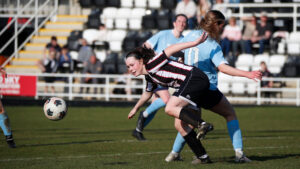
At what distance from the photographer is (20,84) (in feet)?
76.9

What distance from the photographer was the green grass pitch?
331 inches

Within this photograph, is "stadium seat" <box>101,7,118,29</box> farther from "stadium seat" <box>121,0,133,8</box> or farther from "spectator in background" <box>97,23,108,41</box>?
"spectator in background" <box>97,23,108,41</box>

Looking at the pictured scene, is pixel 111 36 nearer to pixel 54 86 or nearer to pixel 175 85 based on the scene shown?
pixel 54 86

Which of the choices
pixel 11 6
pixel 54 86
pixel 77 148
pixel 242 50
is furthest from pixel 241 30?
pixel 77 148

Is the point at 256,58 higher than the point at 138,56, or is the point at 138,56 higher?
the point at 138,56

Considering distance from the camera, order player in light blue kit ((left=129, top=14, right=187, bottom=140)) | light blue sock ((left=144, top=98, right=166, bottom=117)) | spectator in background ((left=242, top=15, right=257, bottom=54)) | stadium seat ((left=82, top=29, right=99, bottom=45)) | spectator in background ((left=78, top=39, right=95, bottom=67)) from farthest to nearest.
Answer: stadium seat ((left=82, top=29, right=99, bottom=45)) < spectator in background ((left=78, top=39, right=95, bottom=67)) < spectator in background ((left=242, top=15, right=257, bottom=54)) < light blue sock ((left=144, top=98, right=166, bottom=117)) < player in light blue kit ((left=129, top=14, right=187, bottom=140))

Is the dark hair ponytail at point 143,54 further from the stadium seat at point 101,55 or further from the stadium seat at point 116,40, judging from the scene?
the stadium seat at point 116,40

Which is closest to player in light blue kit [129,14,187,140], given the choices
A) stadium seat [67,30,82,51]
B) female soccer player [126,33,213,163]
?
female soccer player [126,33,213,163]

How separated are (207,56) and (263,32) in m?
15.5

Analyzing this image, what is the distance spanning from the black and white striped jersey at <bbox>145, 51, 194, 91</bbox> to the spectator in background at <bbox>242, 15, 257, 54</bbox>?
53.0 ft

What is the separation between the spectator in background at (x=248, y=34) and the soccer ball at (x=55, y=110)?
1506 centimetres

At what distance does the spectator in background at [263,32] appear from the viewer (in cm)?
2333

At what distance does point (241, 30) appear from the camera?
2473 centimetres

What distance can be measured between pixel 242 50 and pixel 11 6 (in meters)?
11.9
